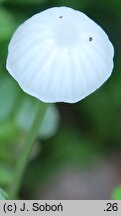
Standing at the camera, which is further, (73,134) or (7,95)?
(73,134)

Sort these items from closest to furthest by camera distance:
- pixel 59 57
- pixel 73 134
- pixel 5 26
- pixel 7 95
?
pixel 59 57 < pixel 5 26 < pixel 7 95 < pixel 73 134

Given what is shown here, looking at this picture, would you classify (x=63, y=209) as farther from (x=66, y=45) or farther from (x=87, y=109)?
(x=87, y=109)

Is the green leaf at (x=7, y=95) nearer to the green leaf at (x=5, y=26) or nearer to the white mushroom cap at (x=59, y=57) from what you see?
the green leaf at (x=5, y=26)

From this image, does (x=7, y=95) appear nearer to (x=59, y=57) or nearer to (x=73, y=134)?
(x=73, y=134)

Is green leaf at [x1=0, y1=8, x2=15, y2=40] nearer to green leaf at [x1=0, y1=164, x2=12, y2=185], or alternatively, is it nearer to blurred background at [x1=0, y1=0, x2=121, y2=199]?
blurred background at [x1=0, y1=0, x2=121, y2=199]

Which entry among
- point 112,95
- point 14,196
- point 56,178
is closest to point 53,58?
point 14,196

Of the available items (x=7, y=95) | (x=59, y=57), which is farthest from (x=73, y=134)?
(x=59, y=57)
